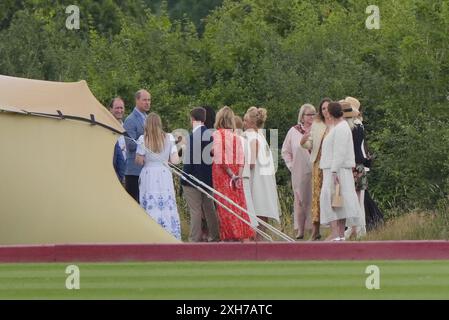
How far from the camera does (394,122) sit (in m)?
22.4

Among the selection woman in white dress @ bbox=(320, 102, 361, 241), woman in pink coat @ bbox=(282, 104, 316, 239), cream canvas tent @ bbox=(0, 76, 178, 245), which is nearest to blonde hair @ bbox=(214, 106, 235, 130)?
woman in white dress @ bbox=(320, 102, 361, 241)

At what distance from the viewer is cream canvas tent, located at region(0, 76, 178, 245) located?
18.0m

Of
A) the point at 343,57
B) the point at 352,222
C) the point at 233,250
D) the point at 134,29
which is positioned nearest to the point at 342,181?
the point at 352,222

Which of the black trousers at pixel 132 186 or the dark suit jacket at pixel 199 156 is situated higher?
the dark suit jacket at pixel 199 156

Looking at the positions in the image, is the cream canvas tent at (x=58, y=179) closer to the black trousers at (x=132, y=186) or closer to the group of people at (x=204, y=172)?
the group of people at (x=204, y=172)

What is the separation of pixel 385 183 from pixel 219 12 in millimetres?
13231

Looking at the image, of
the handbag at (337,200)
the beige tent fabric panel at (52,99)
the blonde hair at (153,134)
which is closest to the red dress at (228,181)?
the blonde hair at (153,134)

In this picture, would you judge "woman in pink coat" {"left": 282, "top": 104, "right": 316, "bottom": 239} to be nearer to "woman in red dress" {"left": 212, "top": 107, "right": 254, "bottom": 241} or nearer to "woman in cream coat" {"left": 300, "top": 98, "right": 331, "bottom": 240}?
"woman in cream coat" {"left": 300, "top": 98, "right": 331, "bottom": 240}

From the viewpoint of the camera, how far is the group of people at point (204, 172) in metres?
19.5

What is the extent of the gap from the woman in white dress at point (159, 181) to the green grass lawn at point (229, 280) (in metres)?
3.34

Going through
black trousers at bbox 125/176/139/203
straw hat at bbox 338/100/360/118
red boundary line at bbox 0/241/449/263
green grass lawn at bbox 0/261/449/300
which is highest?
straw hat at bbox 338/100/360/118
